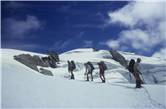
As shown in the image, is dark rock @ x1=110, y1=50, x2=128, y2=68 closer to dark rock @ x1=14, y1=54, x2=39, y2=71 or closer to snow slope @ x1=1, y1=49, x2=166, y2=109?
dark rock @ x1=14, y1=54, x2=39, y2=71

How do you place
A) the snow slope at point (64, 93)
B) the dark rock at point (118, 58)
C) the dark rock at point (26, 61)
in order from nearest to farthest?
the snow slope at point (64, 93), the dark rock at point (26, 61), the dark rock at point (118, 58)

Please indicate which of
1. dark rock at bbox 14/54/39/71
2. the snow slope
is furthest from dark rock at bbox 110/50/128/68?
the snow slope

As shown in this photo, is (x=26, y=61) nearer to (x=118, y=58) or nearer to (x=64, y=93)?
(x=64, y=93)

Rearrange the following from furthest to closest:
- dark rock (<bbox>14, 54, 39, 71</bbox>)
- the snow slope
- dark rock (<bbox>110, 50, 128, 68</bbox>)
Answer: dark rock (<bbox>110, 50, 128, 68</bbox>) → dark rock (<bbox>14, 54, 39, 71</bbox>) → the snow slope

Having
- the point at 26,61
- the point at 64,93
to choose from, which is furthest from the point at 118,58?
the point at 64,93

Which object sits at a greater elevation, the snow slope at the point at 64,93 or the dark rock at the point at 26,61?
the dark rock at the point at 26,61

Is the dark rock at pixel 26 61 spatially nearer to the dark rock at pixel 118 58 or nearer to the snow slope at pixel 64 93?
the snow slope at pixel 64 93

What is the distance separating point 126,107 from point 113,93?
1.65 meters

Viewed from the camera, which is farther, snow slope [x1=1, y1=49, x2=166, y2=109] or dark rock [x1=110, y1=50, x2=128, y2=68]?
dark rock [x1=110, y1=50, x2=128, y2=68]

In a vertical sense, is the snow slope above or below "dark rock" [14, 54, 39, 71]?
below

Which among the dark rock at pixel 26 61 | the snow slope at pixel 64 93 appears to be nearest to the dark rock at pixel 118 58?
the dark rock at pixel 26 61

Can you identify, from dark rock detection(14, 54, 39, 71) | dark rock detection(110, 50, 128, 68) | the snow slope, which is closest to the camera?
the snow slope

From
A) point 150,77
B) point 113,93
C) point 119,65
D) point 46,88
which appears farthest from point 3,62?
point 150,77

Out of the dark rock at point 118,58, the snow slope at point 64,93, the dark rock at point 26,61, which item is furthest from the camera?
the dark rock at point 118,58
